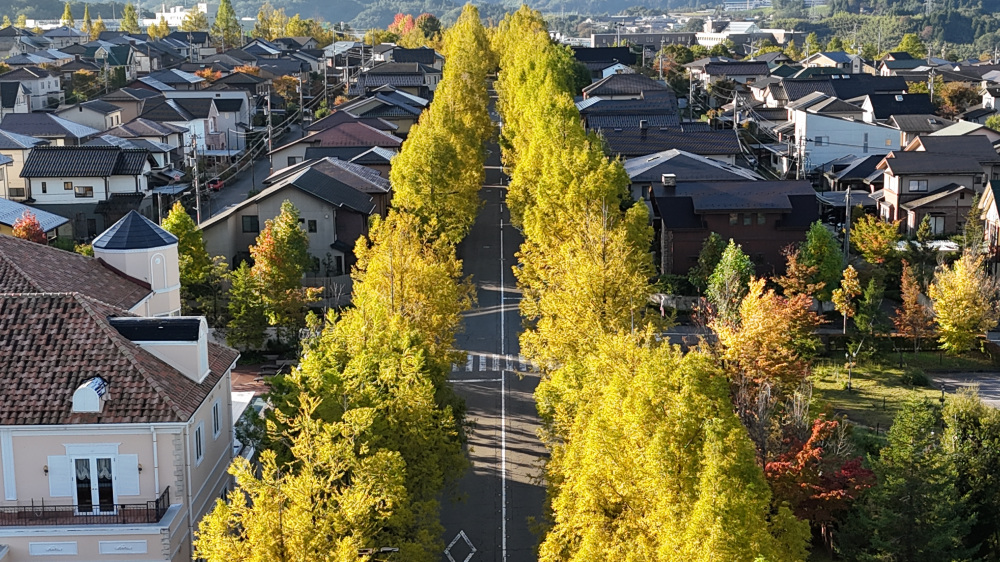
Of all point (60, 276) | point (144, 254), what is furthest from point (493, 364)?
point (60, 276)

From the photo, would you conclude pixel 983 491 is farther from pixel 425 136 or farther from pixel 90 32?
pixel 90 32

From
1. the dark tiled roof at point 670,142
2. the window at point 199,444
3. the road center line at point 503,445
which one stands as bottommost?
the road center line at point 503,445

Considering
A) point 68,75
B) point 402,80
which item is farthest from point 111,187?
point 68,75

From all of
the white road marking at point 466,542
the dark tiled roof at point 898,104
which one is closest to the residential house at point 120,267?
the white road marking at point 466,542

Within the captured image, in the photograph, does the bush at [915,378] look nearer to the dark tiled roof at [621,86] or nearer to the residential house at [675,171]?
the residential house at [675,171]

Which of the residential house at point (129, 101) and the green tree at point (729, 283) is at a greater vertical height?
the residential house at point (129, 101)

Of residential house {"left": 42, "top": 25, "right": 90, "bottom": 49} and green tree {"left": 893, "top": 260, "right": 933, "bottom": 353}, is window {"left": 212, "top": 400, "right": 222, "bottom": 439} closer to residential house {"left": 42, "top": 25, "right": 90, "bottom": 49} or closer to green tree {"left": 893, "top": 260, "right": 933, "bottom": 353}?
green tree {"left": 893, "top": 260, "right": 933, "bottom": 353}
